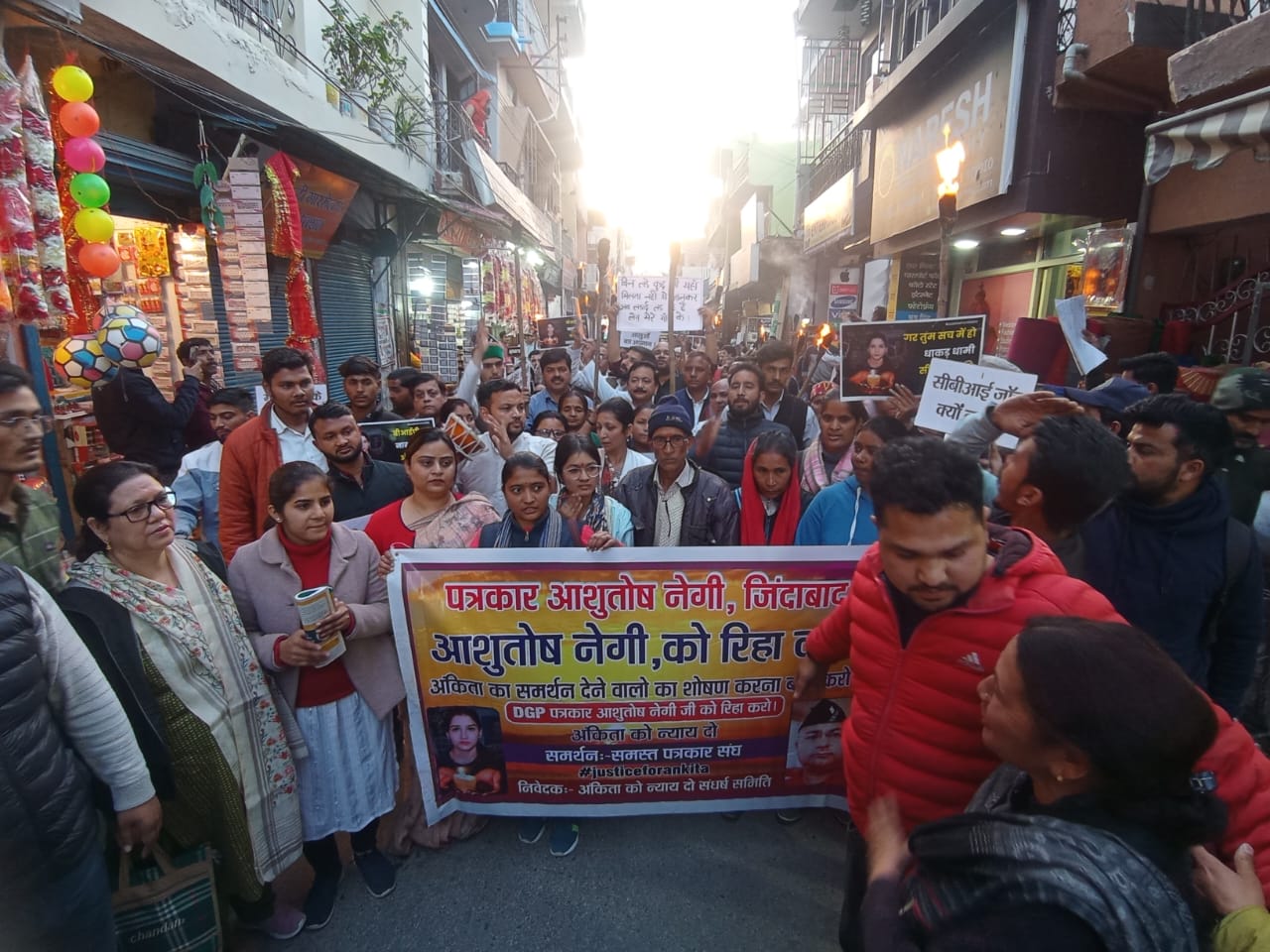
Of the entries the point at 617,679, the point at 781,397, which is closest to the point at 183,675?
the point at 617,679

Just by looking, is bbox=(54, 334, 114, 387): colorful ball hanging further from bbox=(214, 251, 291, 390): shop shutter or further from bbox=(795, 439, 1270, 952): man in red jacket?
bbox=(795, 439, 1270, 952): man in red jacket

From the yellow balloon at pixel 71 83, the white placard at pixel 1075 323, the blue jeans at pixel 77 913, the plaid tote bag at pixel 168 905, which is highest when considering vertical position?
the yellow balloon at pixel 71 83

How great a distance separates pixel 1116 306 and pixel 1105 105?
2.16 m

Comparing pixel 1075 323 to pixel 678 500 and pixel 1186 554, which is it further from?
pixel 678 500

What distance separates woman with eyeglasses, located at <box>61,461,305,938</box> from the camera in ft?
6.73

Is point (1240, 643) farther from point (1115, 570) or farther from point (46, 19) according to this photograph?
point (46, 19)

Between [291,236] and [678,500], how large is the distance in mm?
5668

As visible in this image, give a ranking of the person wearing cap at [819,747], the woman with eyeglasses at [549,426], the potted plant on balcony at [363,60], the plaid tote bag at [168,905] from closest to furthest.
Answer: the plaid tote bag at [168,905]
the person wearing cap at [819,747]
the woman with eyeglasses at [549,426]
the potted plant on balcony at [363,60]

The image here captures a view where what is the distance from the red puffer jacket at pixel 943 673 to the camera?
5.34 feet

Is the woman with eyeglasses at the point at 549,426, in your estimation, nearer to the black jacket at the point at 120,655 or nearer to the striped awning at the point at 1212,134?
the black jacket at the point at 120,655

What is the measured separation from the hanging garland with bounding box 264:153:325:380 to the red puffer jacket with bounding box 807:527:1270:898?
7167 mm

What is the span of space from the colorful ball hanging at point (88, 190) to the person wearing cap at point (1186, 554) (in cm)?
566

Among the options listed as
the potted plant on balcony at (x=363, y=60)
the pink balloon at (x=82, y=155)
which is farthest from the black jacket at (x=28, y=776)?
the potted plant on balcony at (x=363, y=60)

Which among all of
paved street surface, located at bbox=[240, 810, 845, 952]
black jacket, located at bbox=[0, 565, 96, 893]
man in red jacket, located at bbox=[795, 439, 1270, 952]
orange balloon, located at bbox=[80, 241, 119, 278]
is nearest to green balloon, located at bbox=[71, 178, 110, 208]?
orange balloon, located at bbox=[80, 241, 119, 278]
